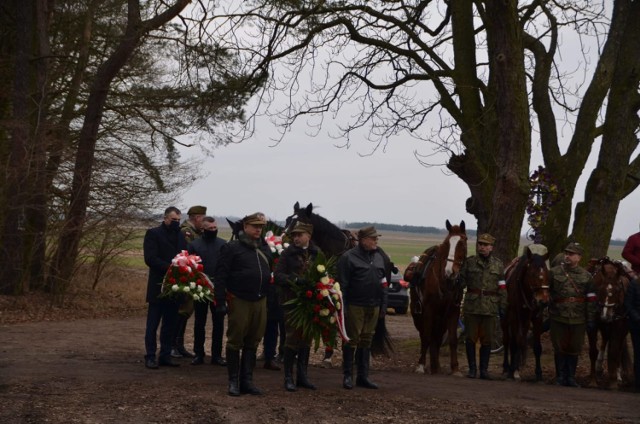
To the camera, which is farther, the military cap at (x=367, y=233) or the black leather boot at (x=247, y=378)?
the military cap at (x=367, y=233)

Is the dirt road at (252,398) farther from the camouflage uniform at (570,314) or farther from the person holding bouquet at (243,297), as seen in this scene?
the camouflage uniform at (570,314)

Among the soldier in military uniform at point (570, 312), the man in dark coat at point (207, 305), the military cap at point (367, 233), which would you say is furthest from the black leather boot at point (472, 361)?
the man in dark coat at point (207, 305)

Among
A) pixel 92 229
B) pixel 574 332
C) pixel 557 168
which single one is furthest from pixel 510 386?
pixel 92 229

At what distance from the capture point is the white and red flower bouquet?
11.2m

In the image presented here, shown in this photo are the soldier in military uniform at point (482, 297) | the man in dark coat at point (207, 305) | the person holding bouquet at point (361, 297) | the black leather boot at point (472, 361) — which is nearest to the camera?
the person holding bouquet at point (361, 297)

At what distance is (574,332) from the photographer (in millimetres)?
12000

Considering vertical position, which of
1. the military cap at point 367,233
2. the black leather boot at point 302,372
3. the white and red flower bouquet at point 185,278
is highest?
the military cap at point 367,233

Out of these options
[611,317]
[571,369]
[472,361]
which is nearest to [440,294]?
[472,361]

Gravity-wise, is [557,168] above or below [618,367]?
above

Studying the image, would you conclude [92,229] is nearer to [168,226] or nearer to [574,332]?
[168,226]

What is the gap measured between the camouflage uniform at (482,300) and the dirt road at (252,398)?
642 millimetres

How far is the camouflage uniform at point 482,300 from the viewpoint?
12.2m

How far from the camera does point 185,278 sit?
440 inches

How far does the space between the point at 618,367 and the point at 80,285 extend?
15.5 metres
